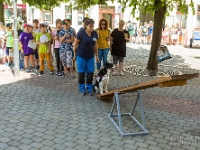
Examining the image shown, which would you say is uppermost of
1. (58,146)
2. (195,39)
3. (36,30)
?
(36,30)

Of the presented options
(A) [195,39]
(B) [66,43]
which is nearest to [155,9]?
(B) [66,43]

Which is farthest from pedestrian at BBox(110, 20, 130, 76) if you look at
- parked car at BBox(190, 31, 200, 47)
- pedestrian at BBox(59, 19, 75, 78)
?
parked car at BBox(190, 31, 200, 47)

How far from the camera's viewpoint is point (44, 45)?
9.02m

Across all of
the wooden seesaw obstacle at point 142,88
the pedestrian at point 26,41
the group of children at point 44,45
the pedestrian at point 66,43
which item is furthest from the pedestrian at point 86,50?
the pedestrian at point 26,41

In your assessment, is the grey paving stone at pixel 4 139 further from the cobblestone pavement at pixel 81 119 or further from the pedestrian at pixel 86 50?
the pedestrian at pixel 86 50

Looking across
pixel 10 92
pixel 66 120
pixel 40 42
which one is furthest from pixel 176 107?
pixel 40 42

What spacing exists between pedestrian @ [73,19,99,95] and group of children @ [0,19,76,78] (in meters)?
1.56

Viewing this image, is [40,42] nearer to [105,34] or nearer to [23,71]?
[23,71]

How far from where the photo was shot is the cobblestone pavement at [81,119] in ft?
14.2

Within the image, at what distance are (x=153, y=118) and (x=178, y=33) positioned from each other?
16.8 m

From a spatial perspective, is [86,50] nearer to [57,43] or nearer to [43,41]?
[57,43]

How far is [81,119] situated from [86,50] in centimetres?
203

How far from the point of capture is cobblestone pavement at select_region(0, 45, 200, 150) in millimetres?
4340

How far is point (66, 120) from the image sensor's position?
527 cm
